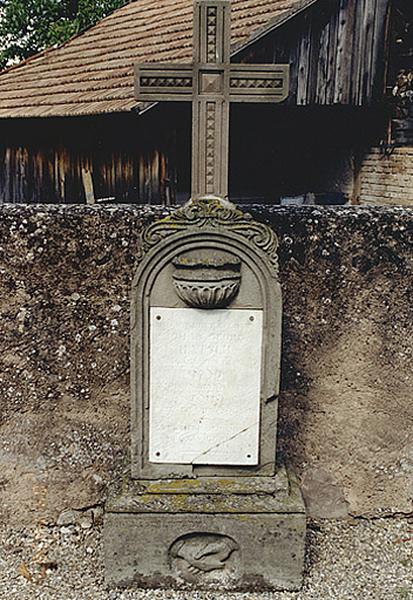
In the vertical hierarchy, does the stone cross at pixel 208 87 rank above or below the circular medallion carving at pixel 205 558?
above

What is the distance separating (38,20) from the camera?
739 inches

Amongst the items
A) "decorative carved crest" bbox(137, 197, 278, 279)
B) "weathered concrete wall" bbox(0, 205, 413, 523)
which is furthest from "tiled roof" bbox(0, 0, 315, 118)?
"decorative carved crest" bbox(137, 197, 278, 279)

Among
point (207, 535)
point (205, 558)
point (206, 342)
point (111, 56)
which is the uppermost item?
point (111, 56)

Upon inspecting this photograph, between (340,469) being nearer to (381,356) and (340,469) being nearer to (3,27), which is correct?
(381,356)

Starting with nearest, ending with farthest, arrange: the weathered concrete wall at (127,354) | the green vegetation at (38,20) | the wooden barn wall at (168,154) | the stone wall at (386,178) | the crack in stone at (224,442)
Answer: the crack in stone at (224,442) → the weathered concrete wall at (127,354) → the wooden barn wall at (168,154) → the stone wall at (386,178) → the green vegetation at (38,20)

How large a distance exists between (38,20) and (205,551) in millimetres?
18031

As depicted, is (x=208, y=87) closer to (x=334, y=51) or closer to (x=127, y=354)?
(x=127, y=354)

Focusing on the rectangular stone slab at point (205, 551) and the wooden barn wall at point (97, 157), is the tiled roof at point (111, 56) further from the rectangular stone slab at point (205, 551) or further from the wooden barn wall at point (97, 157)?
the rectangular stone slab at point (205, 551)

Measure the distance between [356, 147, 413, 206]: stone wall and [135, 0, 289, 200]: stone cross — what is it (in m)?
5.91

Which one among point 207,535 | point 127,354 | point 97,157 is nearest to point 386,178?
point 97,157

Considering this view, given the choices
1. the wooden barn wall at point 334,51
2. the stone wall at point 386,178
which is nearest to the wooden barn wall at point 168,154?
the stone wall at point 386,178

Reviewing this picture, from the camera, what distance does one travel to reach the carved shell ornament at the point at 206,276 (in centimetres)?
329

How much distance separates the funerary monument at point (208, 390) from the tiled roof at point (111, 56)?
3132 millimetres

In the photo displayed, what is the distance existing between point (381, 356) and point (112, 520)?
5.74 feet
